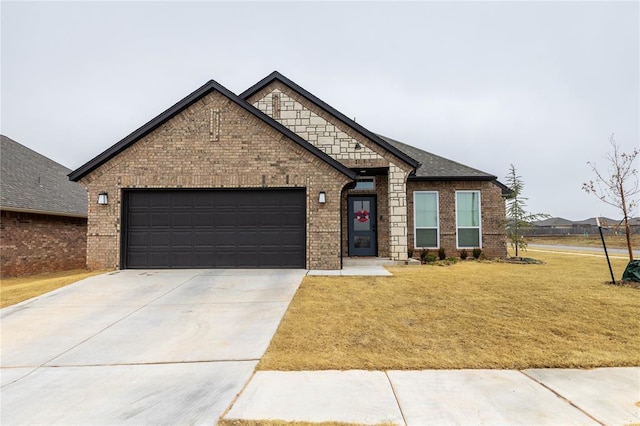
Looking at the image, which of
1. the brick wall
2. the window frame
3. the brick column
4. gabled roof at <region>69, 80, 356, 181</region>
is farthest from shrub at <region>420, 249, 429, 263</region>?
the brick wall

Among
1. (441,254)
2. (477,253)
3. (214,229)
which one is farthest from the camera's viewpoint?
→ (477,253)

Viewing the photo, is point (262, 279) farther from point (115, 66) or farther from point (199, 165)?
point (115, 66)

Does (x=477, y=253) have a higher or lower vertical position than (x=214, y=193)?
lower

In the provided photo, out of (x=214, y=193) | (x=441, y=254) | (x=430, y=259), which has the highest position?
(x=214, y=193)

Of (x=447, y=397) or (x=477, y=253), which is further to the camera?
(x=477, y=253)

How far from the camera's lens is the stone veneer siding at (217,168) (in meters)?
10.3

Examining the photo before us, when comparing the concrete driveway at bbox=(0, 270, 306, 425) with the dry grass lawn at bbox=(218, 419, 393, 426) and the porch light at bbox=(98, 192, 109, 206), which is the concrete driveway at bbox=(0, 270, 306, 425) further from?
the porch light at bbox=(98, 192, 109, 206)

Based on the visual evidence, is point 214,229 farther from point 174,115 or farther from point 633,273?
point 633,273

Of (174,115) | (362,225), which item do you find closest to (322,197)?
(362,225)

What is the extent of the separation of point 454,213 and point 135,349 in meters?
13.1

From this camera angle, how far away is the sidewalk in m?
2.82

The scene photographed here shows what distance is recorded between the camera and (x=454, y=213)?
14.2m

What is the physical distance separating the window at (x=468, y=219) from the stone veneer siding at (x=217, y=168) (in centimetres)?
675

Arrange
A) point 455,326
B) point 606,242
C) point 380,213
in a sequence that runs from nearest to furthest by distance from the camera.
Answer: point 455,326 → point 380,213 → point 606,242
